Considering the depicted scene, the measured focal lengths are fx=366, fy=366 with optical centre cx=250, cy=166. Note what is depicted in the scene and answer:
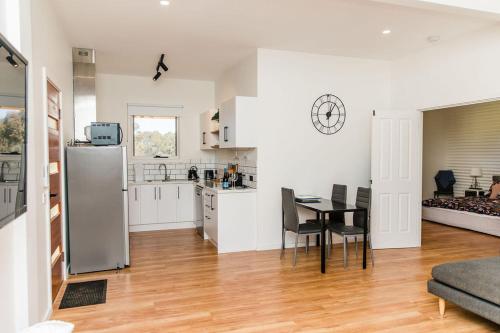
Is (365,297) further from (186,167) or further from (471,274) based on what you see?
(186,167)

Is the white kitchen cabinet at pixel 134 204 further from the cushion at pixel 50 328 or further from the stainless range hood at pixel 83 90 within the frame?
the cushion at pixel 50 328

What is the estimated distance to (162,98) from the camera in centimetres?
703

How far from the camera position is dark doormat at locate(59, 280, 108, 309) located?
3379 millimetres

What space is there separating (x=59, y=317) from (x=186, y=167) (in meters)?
4.42

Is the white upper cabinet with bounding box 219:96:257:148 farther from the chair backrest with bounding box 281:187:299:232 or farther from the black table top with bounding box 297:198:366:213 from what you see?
the black table top with bounding box 297:198:366:213

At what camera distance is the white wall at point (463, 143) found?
8135 mm


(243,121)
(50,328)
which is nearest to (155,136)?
(243,121)

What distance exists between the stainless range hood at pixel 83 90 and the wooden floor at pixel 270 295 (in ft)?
6.49

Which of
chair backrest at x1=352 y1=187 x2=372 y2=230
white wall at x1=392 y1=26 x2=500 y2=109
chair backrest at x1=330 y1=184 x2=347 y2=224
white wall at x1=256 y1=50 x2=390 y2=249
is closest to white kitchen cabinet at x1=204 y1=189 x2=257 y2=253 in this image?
white wall at x1=256 y1=50 x2=390 y2=249

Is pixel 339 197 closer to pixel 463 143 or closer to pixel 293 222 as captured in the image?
pixel 293 222

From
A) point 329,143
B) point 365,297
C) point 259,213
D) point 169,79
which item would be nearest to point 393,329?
point 365,297

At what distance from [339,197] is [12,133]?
4094 mm

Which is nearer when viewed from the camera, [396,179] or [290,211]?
[290,211]

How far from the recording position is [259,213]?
17.2 ft
